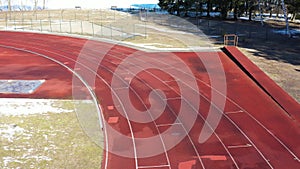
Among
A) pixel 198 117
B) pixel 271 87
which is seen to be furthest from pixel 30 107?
pixel 271 87

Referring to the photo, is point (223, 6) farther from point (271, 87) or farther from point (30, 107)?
point (30, 107)

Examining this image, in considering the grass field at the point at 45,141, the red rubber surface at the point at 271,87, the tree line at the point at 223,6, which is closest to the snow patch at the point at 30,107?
the grass field at the point at 45,141

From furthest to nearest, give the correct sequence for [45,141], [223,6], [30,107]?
[223,6]
[30,107]
[45,141]

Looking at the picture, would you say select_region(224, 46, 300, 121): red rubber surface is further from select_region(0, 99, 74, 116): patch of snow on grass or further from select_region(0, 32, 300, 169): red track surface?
select_region(0, 99, 74, 116): patch of snow on grass

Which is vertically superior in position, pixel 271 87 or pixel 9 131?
pixel 271 87

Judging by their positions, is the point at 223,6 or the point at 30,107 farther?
the point at 223,6

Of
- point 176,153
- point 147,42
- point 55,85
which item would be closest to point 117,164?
point 176,153

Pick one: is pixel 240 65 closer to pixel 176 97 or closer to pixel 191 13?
pixel 176 97

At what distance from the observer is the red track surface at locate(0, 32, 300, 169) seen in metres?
10.5

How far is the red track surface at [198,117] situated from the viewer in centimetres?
1047

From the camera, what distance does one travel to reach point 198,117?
13.8 m

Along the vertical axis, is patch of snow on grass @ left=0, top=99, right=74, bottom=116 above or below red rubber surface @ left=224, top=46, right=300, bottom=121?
below

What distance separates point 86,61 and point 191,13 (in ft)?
140

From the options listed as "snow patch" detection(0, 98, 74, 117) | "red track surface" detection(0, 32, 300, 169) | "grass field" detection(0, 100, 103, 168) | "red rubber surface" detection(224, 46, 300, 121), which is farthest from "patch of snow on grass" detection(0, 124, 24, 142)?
"red rubber surface" detection(224, 46, 300, 121)
